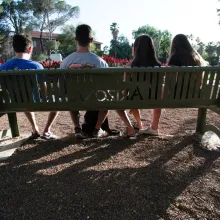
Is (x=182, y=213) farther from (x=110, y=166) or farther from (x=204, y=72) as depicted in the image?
(x=204, y=72)

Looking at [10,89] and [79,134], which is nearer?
[10,89]

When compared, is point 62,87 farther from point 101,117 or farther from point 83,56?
point 101,117

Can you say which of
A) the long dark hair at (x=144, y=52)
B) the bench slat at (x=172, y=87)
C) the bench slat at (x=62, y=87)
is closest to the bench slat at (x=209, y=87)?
the bench slat at (x=172, y=87)

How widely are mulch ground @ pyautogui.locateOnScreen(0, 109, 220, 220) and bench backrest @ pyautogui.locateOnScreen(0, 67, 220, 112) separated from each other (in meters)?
0.61

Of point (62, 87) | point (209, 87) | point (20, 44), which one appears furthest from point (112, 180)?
point (20, 44)

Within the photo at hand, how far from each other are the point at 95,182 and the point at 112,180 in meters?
0.16

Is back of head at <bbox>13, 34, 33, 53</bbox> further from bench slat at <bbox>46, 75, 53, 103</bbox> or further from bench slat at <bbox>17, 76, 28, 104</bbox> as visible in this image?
bench slat at <bbox>46, 75, 53, 103</bbox>

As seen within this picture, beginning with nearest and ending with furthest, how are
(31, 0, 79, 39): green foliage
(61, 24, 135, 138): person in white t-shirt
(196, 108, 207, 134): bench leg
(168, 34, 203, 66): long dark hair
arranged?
(61, 24, 135, 138): person in white t-shirt
(168, 34, 203, 66): long dark hair
(196, 108, 207, 134): bench leg
(31, 0, 79, 39): green foliage

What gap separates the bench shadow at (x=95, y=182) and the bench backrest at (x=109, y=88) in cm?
61

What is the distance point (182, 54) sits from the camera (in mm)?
3086

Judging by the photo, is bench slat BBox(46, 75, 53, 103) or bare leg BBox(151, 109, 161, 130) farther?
bare leg BBox(151, 109, 161, 130)

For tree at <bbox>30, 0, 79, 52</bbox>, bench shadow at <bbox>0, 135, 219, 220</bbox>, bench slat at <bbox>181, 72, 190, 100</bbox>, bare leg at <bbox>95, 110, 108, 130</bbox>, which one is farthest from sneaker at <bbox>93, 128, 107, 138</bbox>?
tree at <bbox>30, 0, 79, 52</bbox>

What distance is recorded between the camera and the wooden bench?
2336 millimetres

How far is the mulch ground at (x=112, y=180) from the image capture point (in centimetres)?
179
